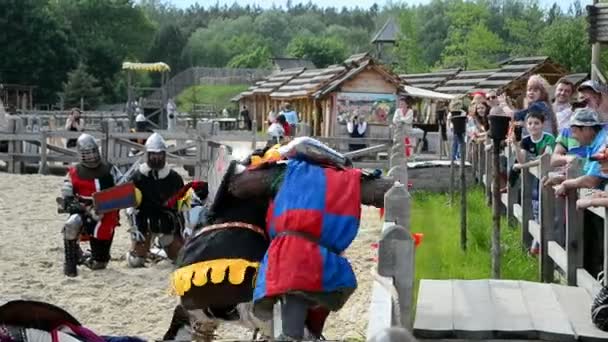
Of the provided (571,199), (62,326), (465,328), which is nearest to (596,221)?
(571,199)

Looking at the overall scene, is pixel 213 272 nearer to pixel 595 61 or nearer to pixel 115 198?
pixel 115 198

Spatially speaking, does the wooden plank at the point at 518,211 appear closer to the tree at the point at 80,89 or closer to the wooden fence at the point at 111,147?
the wooden fence at the point at 111,147

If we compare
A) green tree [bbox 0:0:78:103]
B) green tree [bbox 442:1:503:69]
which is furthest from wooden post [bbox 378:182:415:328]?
green tree [bbox 0:0:78:103]

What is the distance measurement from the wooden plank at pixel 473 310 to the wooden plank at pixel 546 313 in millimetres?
207

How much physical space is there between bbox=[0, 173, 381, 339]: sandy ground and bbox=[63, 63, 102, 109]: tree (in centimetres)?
4961

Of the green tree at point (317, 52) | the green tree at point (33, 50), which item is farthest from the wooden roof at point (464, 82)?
the green tree at point (317, 52)

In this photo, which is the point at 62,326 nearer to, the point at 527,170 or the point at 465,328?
the point at 465,328

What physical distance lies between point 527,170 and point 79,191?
4.67 m

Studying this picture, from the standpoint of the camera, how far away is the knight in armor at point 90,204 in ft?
36.9

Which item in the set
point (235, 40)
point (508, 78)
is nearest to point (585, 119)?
point (508, 78)

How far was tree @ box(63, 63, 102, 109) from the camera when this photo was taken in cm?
6438

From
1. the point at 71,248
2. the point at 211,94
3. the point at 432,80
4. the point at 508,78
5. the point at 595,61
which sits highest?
the point at 211,94

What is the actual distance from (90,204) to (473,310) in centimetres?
637

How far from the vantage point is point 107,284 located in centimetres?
1048
